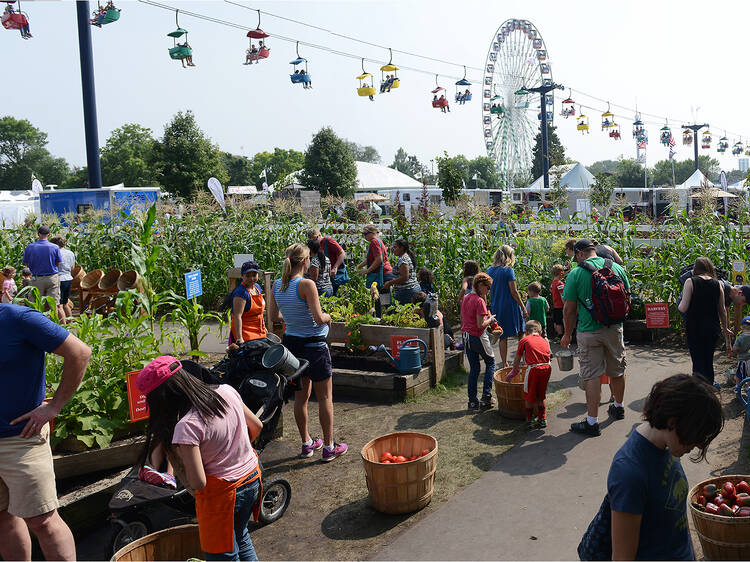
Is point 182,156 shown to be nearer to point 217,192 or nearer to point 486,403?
point 217,192

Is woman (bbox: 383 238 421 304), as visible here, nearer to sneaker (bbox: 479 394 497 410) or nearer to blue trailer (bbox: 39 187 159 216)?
sneaker (bbox: 479 394 497 410)

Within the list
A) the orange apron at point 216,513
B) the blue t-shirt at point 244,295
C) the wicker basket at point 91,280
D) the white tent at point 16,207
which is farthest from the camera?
the white tent at point 16,207

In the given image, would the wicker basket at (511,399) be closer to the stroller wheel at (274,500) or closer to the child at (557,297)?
the stroller wheel at (274,500)

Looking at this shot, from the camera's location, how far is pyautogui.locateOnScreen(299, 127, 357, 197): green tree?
4297 centimetres

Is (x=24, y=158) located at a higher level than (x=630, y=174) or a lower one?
higher

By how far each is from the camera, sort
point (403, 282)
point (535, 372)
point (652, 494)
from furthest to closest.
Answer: point (403, 282)
point (535, 372)
point (652, 494)

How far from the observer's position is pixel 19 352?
319 centimetres

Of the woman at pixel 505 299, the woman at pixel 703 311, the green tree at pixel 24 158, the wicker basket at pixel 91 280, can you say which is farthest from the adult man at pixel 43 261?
the green tree at pixel 24 158

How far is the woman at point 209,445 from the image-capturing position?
9.02ft

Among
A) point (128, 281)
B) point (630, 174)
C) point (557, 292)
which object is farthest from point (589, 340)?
point (630, 174)

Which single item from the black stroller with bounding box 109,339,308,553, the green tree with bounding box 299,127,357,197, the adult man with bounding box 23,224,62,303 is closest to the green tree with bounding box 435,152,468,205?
the adult man with bounding box 23,224,62,303

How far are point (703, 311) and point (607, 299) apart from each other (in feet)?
4.12

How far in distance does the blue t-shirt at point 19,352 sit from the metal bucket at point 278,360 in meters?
1.48

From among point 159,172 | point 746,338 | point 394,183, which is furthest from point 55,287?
point 394,183
